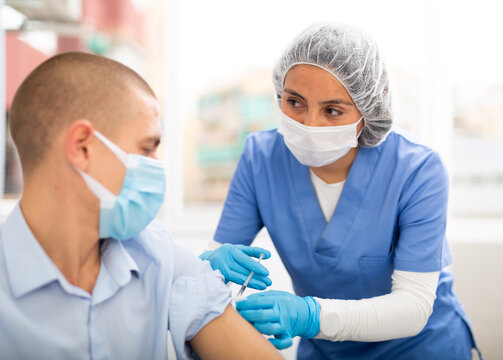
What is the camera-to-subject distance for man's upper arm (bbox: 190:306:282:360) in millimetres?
968

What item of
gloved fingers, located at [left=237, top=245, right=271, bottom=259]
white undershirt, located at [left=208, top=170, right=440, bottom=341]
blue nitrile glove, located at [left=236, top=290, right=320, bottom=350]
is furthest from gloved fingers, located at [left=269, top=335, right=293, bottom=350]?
gloved fingers, located at [left=237, top=245, right=271, bottom=259]

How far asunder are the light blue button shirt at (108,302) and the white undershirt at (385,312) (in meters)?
0.31

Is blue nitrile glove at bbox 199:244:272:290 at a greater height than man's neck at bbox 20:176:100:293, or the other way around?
man's neck at bbox 20:176:100:293

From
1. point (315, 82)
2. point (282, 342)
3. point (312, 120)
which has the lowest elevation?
point (282, 342)

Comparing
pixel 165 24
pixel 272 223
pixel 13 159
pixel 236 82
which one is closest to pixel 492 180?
pixel 236 82

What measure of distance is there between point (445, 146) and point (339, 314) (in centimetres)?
176

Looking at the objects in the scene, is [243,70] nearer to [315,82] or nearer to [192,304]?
[315,82]

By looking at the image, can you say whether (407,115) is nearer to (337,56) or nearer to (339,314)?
(337,56)

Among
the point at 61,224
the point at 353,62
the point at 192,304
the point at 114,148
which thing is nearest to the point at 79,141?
the point at 114,148

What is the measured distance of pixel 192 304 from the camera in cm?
98

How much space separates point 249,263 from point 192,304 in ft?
0.78

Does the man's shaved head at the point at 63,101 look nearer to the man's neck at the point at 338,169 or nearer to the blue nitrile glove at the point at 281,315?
the blue nitrile glove at the point at 281,315

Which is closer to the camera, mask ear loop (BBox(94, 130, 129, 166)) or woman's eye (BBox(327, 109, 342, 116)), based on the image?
mask ear loop (BBox(94, 130, 129, 166))

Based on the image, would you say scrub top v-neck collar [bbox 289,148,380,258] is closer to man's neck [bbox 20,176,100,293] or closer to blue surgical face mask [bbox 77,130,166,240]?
blue surgical face mask [bbox 77,130,166,240]
